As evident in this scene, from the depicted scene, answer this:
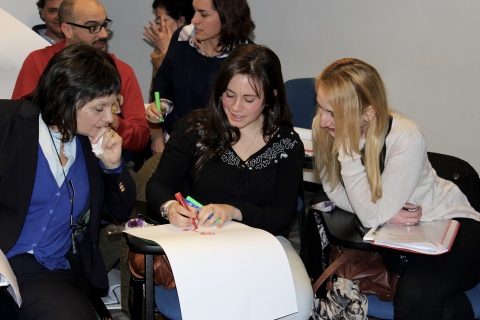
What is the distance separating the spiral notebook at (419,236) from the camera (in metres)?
2.33

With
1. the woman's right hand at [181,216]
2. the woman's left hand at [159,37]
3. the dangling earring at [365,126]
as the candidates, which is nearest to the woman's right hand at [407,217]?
the dangling earring at [365,126]

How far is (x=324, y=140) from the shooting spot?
9.21ft

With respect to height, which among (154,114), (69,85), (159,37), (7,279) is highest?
(69,85)

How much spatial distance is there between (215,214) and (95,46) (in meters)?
1.47

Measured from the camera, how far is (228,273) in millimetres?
2186

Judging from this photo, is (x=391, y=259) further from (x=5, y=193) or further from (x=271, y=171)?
(x=5, y=193)

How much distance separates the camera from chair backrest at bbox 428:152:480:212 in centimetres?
288

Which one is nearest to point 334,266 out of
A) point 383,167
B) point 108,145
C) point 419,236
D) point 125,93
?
point 419,236

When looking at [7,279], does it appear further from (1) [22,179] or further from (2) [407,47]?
(2) [407,47]

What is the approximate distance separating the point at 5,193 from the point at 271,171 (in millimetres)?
1034

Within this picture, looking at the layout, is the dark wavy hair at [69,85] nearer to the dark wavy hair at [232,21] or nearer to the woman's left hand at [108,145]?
the woman's left hand at [108,145]

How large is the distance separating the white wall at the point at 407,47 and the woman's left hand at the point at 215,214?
93.0 inches

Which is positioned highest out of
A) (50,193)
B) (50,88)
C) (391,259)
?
(50,88)

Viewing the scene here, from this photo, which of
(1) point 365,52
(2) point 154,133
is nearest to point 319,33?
(1) point 365,52
